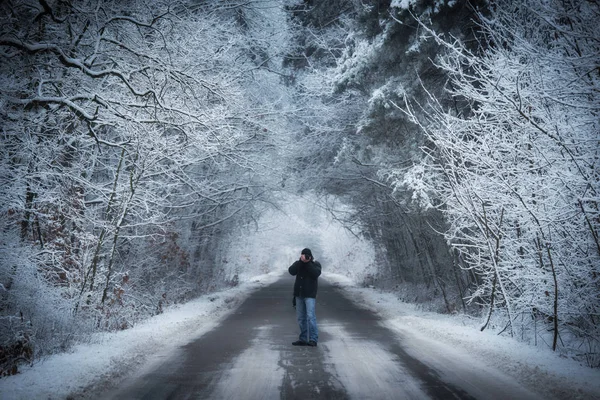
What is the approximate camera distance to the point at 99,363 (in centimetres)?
509

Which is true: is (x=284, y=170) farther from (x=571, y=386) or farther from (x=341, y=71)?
(x=571, y=386)

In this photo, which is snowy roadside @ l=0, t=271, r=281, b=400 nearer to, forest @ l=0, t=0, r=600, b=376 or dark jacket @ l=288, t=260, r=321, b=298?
forest @ l=0, t=0, r=600, b=376

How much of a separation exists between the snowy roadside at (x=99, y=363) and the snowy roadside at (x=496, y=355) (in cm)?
434

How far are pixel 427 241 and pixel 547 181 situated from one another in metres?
6.98

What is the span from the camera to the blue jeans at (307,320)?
288 inches

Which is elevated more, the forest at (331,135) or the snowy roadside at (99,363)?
the forest at (331,135)

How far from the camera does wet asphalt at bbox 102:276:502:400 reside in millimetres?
4496

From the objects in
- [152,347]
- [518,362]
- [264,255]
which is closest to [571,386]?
[518,362]

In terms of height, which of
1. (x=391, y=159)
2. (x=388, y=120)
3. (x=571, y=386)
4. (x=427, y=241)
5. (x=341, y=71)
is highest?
(x=341, y=71)

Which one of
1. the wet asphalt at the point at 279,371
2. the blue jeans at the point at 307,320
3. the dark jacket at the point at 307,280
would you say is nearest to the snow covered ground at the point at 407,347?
the wet asphalt at the point at 279,371

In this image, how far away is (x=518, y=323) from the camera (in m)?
7.54

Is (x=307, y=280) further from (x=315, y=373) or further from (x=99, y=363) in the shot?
(x=99, y=363)

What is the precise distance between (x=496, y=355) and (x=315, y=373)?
2907mm

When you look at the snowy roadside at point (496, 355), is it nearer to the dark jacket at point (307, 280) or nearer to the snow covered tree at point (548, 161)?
the snow covered tree at point (548, 161)
